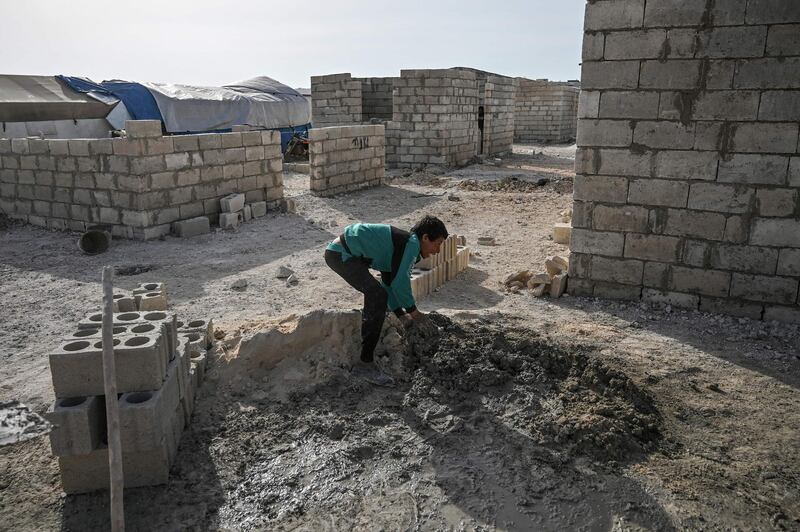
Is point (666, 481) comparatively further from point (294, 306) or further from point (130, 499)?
point (294, 306)

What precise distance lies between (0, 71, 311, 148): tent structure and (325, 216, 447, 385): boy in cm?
1345

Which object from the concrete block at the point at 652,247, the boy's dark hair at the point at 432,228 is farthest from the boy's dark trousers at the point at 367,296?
the concrete block at the point at 652,247

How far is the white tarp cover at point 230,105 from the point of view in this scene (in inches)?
678

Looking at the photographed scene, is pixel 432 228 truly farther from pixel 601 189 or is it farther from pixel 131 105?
pixel 131 105

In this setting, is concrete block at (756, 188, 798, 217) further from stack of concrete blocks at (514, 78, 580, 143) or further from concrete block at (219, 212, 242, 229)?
stack of concrete blocks at (514, 78, 580, 143)

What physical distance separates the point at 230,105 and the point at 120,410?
17.6 meters

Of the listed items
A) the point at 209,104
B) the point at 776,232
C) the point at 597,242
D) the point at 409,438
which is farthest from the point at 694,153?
the point at 209,104

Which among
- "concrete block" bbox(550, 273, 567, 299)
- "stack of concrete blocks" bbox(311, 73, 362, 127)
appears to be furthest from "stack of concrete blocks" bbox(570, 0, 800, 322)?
"stack of concrete blocks" bbox(311, 73, 362, 127)

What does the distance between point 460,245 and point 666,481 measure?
4996mm

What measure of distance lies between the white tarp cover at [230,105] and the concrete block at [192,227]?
9.35 metres

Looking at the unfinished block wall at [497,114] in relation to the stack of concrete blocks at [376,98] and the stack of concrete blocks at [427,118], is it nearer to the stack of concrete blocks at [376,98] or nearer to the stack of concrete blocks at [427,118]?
the stack of concrete blocks at [427,118]

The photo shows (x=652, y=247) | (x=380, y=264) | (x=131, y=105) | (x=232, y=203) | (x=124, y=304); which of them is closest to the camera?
(x=380, y=264)

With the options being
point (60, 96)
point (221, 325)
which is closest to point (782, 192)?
point (221, 325)

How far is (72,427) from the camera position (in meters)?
2.82
